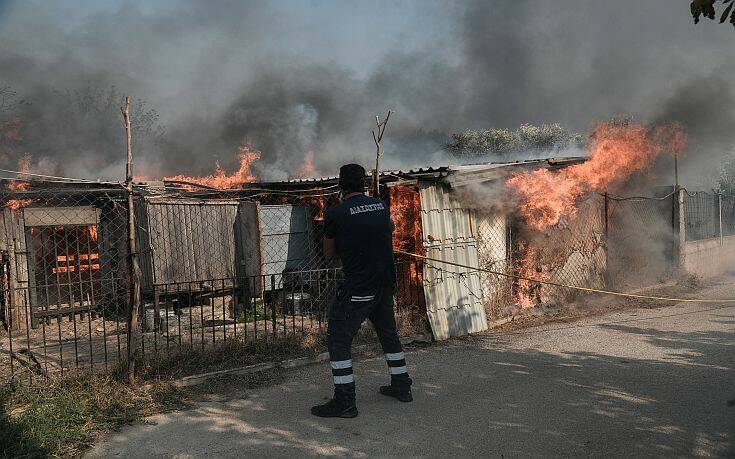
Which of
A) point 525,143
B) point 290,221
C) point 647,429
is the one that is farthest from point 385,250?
point 525,143

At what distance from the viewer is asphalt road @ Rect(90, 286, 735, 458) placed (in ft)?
12.2

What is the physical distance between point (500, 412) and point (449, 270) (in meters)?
3.31

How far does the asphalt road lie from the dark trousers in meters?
0.26

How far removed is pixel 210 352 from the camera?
581 centimetres

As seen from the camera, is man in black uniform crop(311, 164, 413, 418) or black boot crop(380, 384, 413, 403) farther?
black boot crop(380, 384, 413, 403)

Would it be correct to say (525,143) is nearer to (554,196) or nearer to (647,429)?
(554,196)

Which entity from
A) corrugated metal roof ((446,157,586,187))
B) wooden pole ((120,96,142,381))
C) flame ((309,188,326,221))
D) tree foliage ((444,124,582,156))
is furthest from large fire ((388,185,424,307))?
tree foliage ((444,124,582,156))

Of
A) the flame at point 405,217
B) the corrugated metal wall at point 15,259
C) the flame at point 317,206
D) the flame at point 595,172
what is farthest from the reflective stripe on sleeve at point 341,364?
the corrugated metal wall at point 15,259

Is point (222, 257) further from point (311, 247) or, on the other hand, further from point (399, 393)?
point (399, 393)

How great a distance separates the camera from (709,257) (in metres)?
12.5

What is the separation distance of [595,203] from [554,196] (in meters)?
1.85

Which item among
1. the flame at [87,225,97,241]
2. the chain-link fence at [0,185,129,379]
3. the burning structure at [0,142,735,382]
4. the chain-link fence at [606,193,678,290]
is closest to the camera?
the burning structure at [0,142,735,382]

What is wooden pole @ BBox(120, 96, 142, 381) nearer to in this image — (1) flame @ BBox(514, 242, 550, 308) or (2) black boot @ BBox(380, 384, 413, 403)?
(2) black boot @ BBox(380, 384, 413, 403)

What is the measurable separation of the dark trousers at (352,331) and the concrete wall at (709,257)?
9.11m
